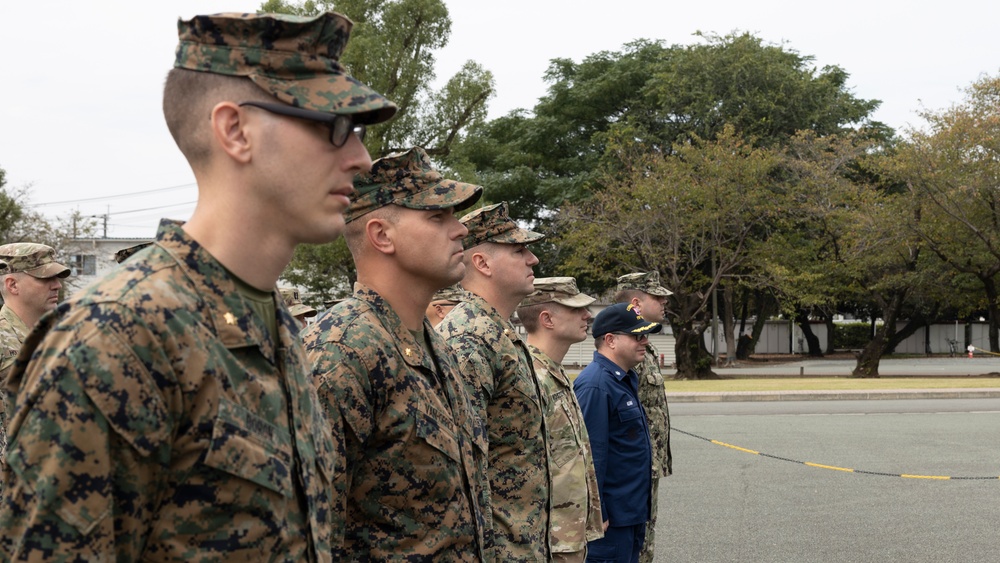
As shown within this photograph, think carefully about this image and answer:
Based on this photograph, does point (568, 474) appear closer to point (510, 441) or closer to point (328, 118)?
point (510, 441)

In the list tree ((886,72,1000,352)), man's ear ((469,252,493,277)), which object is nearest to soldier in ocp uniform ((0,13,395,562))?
man's ear ((469,252,493,277))

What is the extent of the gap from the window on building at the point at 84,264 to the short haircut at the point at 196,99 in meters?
43.3

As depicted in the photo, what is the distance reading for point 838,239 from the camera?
115 ft

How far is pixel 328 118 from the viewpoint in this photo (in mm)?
1932

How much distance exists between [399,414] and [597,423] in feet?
10.8

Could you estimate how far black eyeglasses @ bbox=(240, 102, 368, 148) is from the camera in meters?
1.89

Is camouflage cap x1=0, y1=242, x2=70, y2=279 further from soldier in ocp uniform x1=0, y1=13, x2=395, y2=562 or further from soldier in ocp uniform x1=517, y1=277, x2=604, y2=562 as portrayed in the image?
soldier in ocp uniform x1=0, y1=13, x2=395, y2=562

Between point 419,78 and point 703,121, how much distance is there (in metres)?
12.1

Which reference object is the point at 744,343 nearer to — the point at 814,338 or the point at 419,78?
the point at 814,338

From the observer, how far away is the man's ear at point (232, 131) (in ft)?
6.20

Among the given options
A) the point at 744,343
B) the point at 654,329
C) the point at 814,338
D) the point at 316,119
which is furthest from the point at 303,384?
the point at 814,338

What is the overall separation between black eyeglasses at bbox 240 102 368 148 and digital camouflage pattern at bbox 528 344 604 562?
114 inches

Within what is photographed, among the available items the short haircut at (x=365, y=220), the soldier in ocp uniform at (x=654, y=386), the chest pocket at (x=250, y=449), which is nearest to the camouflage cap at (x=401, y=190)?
the short haircut at (x=365, y=220)

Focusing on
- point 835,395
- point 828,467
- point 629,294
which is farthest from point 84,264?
point 629,294
